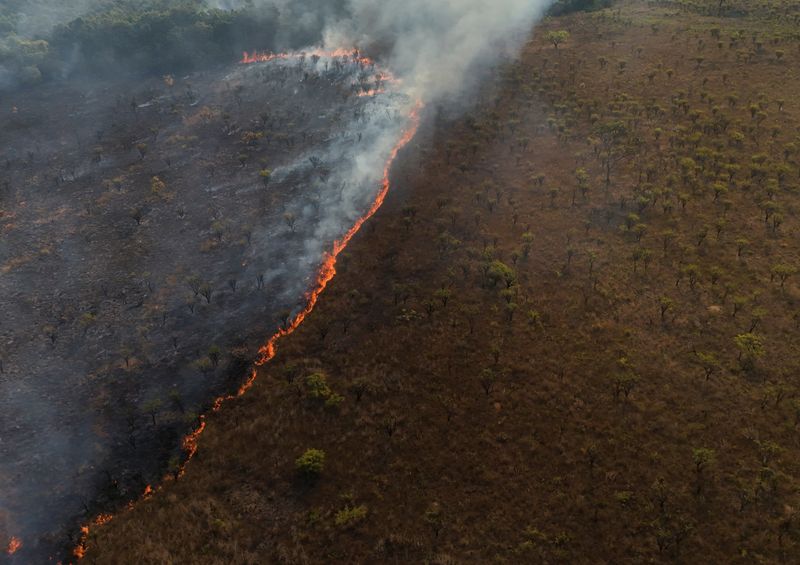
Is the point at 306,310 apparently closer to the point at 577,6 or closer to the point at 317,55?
the point at 317,55

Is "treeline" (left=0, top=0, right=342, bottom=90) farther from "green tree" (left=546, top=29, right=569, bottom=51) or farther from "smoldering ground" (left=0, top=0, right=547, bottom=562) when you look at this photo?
"green tree" (left=546, top=29, right=569, bottom=51)

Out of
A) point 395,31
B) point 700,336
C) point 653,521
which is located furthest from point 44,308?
point 395,31

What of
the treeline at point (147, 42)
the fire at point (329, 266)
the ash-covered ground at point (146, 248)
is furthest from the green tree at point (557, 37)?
the treeline at point (147, 42)

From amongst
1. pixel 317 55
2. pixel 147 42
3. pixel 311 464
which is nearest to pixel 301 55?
pixel 317 55

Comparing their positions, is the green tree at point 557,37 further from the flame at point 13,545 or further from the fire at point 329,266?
the flame at point 13,545

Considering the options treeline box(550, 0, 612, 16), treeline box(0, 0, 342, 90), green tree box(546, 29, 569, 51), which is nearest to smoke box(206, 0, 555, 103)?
treeline box(550, 0, 612, 16)

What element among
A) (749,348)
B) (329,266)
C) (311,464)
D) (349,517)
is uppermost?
(329,266)
